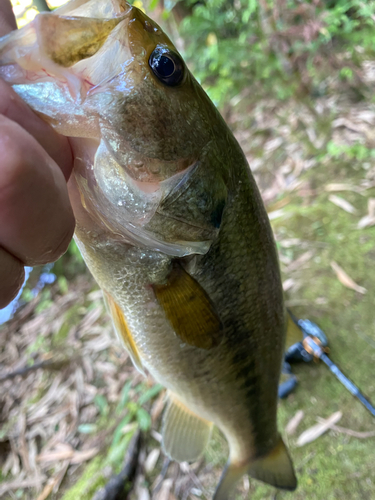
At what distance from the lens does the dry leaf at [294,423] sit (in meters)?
1.75

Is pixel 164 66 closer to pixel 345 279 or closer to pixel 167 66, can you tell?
pixel 167 66

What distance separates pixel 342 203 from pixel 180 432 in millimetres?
1943

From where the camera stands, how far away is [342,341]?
75.3 inches

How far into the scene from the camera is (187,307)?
0.80 m

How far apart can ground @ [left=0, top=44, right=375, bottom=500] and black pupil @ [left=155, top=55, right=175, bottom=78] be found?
1.73m

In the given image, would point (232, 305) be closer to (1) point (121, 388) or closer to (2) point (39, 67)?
(2) point (39, 67)

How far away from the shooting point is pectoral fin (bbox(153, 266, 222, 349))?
80cm

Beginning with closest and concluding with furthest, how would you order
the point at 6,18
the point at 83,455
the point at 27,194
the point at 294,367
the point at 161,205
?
the point at 27,194 → the point at 6,18 → the point at 161,205 → the point at 294,367 → the point at 83,455

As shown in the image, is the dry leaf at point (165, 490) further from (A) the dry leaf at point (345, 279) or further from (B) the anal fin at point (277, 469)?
(A) the dry leaf at point (345, 279)

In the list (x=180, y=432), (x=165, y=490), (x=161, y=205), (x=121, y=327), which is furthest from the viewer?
(x=165, y=490)

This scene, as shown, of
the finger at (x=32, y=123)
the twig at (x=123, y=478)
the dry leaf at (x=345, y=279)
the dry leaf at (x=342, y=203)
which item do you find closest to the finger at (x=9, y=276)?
the finger at (x=32, y=123)


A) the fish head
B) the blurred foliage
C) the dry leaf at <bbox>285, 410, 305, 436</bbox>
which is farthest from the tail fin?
the blurred foliage

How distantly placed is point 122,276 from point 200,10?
4.23m

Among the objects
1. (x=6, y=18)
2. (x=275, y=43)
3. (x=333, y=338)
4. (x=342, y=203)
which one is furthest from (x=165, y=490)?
(x=275, y=43)
